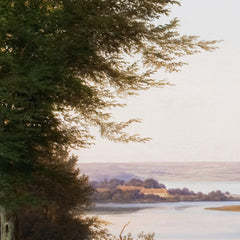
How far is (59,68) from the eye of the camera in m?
16.6

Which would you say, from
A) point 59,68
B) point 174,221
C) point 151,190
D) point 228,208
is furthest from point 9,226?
point 228,208

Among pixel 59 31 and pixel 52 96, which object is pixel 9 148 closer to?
pixel 52 96

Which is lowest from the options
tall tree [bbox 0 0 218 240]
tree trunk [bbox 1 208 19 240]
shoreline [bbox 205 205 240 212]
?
shoreline [bbox 205 205 240 212]

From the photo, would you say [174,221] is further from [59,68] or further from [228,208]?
[59,68]

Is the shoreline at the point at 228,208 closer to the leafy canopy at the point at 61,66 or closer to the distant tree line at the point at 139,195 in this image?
the distant tree line at the point at 139,195

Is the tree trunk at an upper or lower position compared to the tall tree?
lower

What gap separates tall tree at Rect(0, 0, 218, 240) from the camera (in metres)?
16.2

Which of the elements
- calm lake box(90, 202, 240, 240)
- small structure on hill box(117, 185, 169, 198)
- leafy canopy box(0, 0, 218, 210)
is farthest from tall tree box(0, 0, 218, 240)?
small structure on hill box(117, 185, 169, 198)

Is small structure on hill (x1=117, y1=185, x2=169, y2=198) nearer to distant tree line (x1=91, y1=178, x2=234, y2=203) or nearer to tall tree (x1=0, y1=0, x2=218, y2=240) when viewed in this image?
distant tree line (x1=91, y1=178, x2=234, y2=203)

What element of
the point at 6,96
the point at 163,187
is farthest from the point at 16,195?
the point at 163,187

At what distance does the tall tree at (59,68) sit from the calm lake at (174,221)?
360 inches

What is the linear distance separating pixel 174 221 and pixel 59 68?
89.6 feet

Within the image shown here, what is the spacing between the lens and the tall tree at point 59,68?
1617cm

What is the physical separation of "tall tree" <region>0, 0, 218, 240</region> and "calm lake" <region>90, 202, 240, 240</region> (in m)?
9.15
